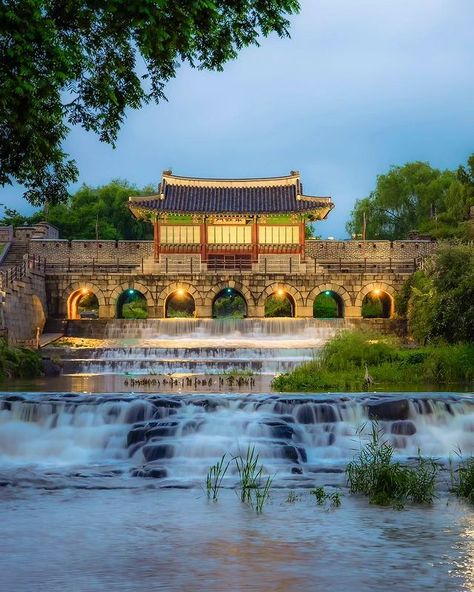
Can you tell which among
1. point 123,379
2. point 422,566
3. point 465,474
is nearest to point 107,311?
point 123,379

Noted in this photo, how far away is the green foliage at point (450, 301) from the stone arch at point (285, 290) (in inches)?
457

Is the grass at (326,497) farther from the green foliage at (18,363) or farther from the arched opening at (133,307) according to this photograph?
the arched opening at (133,307)

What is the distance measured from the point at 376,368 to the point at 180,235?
1014 inches

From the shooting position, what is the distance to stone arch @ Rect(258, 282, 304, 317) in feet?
140

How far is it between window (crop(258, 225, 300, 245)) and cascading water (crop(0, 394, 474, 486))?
106ft

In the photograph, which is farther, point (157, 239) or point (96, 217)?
point (96, 217)

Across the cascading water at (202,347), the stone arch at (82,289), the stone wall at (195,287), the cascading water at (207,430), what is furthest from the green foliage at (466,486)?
the stone arch at (82,289)

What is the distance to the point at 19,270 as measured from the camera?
39.6 meters

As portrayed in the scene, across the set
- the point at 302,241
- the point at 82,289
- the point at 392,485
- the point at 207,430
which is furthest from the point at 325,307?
the point at 392,485

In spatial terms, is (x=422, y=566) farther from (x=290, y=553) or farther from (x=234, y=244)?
(x=234, y=244)

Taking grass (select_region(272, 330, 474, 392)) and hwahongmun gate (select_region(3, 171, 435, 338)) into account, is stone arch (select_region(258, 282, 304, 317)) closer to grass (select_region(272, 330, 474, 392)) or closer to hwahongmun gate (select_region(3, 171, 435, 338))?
hwahongmun gate (select_region(3, 171, 435, 338))

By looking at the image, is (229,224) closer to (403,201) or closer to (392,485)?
(403,201)

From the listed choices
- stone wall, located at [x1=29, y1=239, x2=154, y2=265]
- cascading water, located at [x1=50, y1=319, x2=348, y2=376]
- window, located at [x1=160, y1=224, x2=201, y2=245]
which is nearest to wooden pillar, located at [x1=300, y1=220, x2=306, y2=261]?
window, located at [x1=160, y1=224, x2=201, y2=245]

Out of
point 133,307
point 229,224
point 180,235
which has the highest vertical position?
point 229,224
